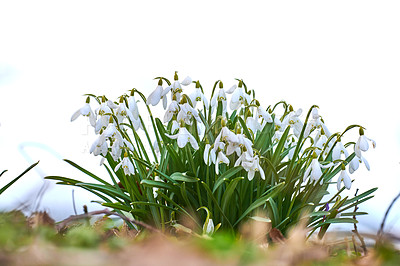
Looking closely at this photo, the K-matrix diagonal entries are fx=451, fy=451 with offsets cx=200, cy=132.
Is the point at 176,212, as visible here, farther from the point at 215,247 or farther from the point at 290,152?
the point at 215,247

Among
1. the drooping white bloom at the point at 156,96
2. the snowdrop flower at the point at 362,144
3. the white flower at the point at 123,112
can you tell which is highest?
the drooping white bloom at the point at 156,96

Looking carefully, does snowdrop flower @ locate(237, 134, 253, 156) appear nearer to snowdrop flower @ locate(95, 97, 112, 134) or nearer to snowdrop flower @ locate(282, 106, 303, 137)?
snowdrop flower @ locate(282, 106, 303, 137)

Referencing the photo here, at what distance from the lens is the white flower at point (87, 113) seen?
1.81 m

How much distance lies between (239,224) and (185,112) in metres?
0.53

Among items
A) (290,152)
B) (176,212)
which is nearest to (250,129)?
(290,152)

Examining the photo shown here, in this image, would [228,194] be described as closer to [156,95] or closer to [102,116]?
A: [156,95]

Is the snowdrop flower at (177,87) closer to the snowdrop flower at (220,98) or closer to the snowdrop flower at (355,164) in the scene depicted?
the snowdrop flower at (220,98)

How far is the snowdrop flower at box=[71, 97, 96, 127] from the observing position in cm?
181

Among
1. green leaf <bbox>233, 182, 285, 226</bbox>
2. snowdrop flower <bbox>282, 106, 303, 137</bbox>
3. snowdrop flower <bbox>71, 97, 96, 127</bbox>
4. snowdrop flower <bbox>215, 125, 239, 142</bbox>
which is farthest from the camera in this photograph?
snowdrop flower <bbox>282, 106, 303, 137</bbox>

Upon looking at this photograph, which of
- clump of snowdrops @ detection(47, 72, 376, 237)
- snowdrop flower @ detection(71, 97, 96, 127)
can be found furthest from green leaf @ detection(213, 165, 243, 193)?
snowdrop flower @ detection(71, 97, 96, 127)

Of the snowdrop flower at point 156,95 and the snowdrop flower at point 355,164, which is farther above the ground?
the snowdrop flower at point 156,95

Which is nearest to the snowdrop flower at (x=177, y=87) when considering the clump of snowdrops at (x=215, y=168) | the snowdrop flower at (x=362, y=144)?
the clump of snowdrops at (x=215, y=168)

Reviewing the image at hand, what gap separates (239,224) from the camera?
1.87 meters

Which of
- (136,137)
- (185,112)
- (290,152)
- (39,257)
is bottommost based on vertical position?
(290,152)
